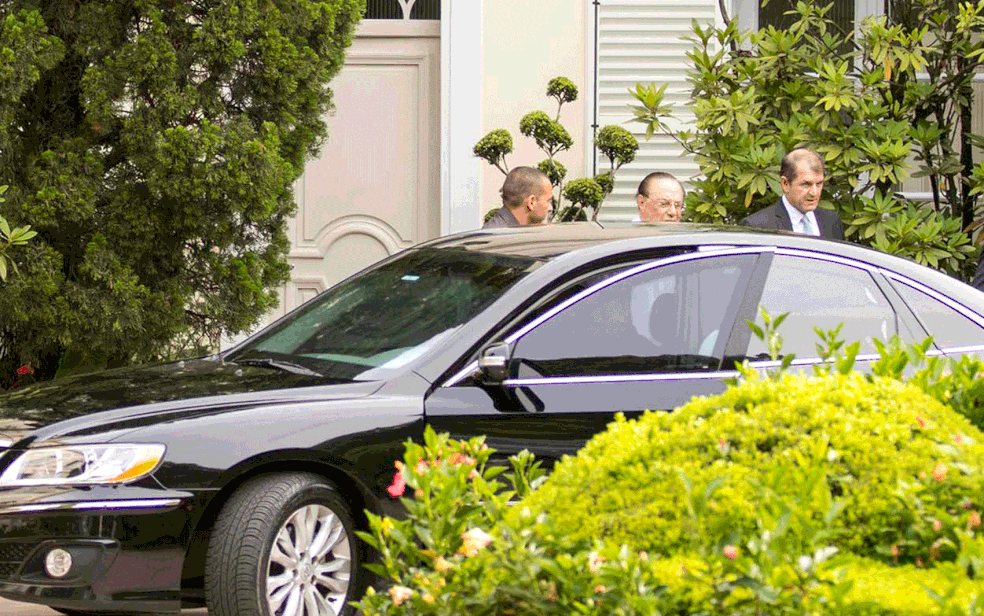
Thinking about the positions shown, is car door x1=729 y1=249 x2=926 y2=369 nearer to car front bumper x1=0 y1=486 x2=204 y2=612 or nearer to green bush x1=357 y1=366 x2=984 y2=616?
car front bumper x1=0 y1=486 x2=204 y2=612

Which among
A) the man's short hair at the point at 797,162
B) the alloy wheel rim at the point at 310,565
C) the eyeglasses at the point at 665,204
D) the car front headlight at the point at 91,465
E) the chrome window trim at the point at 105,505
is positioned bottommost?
the alloy wheel rim at the point at 310,565

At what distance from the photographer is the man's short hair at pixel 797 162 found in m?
8.48

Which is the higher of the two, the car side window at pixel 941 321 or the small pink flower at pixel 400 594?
the car side window at pixel 941 321

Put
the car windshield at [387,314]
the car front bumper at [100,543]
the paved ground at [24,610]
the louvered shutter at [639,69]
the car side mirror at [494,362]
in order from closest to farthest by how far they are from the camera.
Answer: the car front bumper at [100,543] < the car side mirror at [494,362] < the car windshield at [387,314] < the paved ground at [24,610] < the louvered shutter at [639,69]

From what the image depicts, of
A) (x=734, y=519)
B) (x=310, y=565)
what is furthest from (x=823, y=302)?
(x=734, y=519)

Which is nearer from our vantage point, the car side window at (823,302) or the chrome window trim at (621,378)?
the chrome window trim at (621,378)

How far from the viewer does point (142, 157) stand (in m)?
8.24

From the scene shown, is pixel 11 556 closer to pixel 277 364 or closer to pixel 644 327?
pixel 277 364

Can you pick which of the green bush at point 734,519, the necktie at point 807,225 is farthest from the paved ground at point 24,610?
the necktie at point 807,225

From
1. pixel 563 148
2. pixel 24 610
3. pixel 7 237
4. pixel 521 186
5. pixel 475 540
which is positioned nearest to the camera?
pixel 475 540

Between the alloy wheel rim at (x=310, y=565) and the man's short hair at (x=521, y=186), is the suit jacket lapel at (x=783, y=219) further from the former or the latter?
the alloy wheel rim at (x=310, y=565)

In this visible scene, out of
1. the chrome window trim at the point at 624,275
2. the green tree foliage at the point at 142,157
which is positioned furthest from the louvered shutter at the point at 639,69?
the chrome window trim at the point at 624,275

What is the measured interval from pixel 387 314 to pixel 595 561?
3.12m

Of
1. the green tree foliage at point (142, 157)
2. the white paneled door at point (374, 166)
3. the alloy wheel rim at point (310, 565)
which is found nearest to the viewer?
the alloy wheel rim at point (310, 565)
